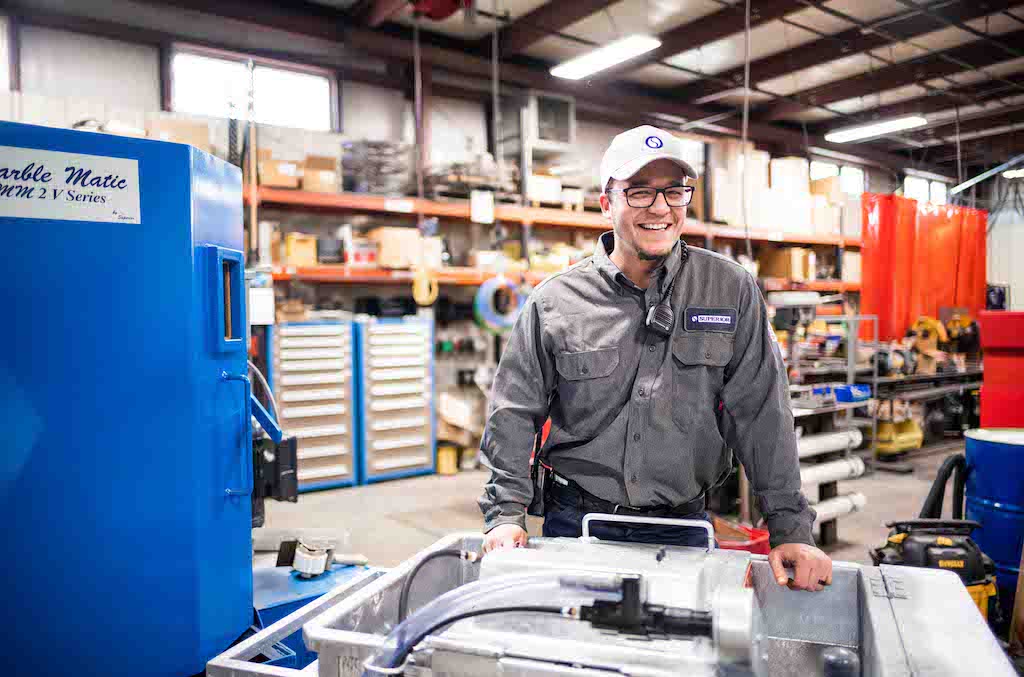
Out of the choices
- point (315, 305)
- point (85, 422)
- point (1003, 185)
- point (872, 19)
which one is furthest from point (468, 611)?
point (1003, 185)

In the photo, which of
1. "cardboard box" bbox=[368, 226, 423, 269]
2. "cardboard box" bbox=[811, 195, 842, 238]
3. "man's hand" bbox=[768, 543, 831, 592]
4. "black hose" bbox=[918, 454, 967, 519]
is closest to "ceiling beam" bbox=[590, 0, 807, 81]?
"cardboard box" bbox=[811, 195, 842, 238]

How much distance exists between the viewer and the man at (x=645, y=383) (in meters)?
1.48

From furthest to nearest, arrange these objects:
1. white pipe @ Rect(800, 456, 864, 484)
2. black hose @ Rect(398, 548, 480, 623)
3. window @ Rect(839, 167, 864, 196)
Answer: window @ Rect(839, 167, 864, 196)
white pipe @ Rect(800, 456, 864, 484)
black hose @ Rect(398, 548, 480, 623)

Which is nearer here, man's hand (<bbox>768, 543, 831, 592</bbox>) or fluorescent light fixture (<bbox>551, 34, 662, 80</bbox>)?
man's hand (<bbox>768, 543, 831, 592</bbox>)

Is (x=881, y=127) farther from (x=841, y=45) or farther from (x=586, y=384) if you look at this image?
(x=586, y=384)

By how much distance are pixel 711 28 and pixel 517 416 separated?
253 inches

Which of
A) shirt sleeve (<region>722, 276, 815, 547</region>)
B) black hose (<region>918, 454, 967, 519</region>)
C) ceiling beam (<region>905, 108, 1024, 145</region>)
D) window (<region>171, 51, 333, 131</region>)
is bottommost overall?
black hose (<region>918, 454, 967, 519</region>)

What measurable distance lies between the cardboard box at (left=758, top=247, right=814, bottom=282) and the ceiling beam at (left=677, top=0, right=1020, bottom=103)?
2.05m

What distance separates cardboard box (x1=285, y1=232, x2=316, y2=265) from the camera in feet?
17.7

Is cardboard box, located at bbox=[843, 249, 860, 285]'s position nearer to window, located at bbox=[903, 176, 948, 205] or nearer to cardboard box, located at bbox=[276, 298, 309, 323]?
window, located at bbox=[903, 176, 948, 205]

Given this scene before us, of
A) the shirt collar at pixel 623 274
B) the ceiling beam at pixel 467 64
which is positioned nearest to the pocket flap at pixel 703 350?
the shirt collar at pixel 623 274

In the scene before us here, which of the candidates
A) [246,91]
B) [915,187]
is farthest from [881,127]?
[246,91]

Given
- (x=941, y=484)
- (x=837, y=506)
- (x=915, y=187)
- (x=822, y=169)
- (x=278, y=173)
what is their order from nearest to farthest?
1. (x=941, y=484)
2. (x=837, y=506)
3. (x=278, y=173)
4. (x=822, y=169)
5. (x=915, y=187)

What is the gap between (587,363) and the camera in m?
1.54
